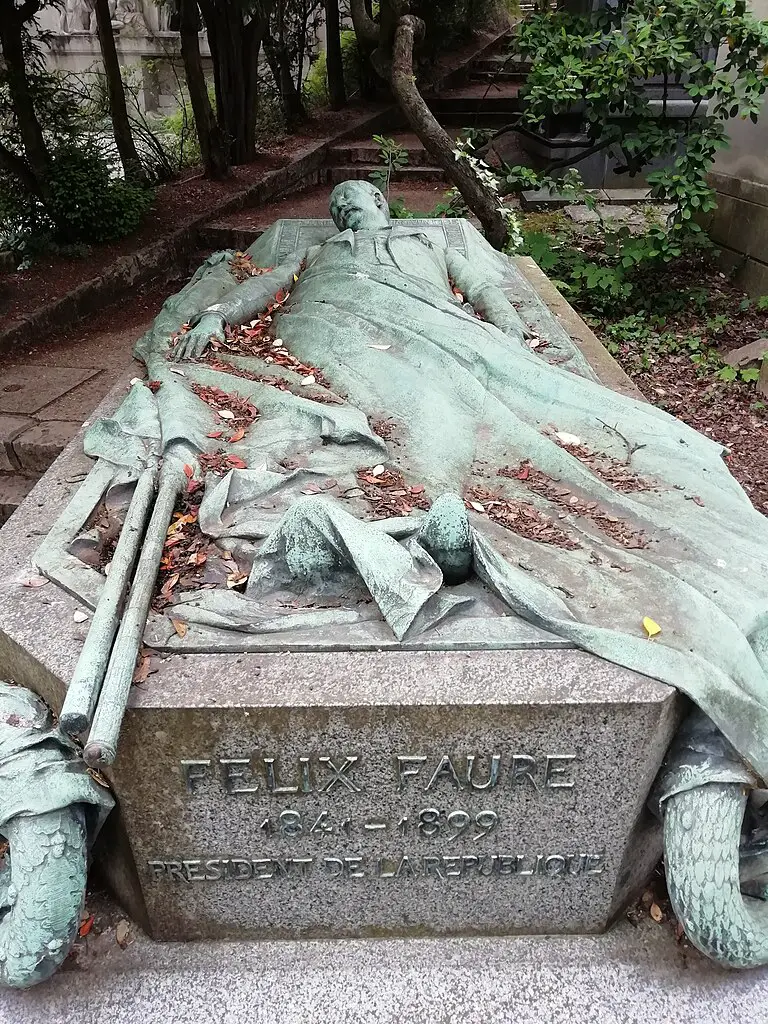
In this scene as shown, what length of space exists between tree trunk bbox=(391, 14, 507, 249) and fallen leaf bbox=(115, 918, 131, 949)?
195 inches

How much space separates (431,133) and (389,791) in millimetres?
4932

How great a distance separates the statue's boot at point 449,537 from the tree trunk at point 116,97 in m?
6.56

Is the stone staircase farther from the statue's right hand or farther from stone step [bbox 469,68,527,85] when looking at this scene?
the statue's right hand

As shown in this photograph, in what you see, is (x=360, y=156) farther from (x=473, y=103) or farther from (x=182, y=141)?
(x=473, y=103)

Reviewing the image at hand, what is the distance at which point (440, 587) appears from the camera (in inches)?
70.0

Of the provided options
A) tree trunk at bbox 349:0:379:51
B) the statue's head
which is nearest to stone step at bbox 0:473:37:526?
the statue's head

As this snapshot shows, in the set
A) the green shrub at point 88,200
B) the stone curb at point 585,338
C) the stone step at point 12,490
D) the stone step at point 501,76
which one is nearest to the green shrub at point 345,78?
the stone step at point 501,76

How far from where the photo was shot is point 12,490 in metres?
3.71

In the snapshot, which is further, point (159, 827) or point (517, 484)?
point (517, 484)

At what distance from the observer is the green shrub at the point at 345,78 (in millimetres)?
A: 11523

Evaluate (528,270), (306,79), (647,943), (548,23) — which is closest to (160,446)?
(647,943)

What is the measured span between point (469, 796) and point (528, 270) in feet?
10.6

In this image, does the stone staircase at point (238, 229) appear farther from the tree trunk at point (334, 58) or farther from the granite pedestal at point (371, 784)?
the granite pedestal at point (371, 784)

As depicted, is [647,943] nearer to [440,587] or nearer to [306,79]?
[440,587]
